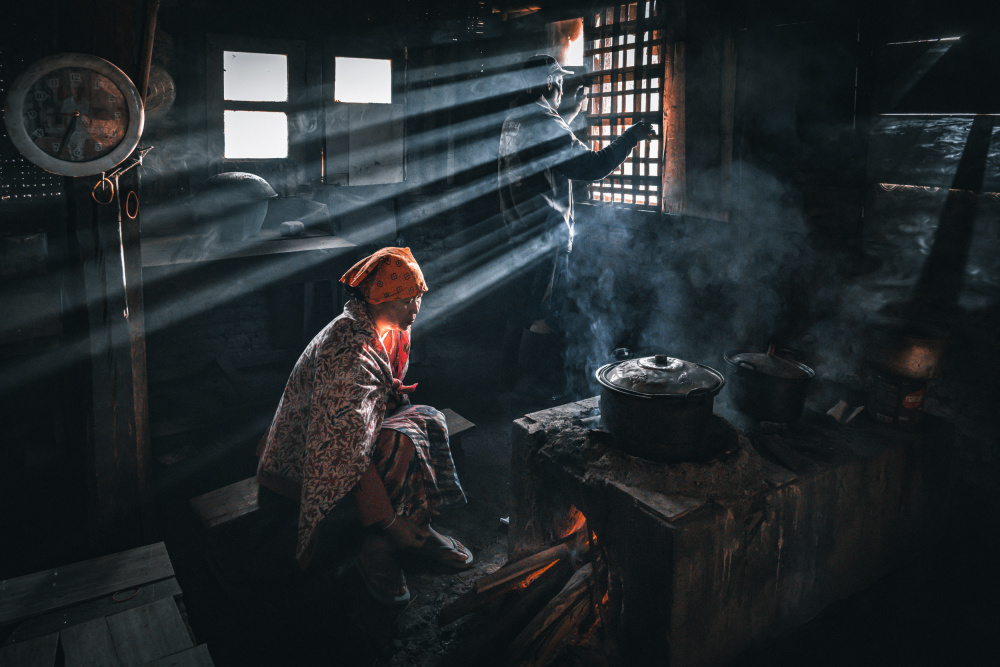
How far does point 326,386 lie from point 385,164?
5817 mm

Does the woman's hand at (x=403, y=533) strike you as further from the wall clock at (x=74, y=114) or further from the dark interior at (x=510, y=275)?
the wall clock at (x=74, y=114)

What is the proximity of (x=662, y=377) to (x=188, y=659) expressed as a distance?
247cm

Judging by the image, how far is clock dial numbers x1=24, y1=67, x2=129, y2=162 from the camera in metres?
3.12

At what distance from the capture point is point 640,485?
3145 millimetres

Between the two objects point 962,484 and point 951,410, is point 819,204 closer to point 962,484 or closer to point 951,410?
point 951,410

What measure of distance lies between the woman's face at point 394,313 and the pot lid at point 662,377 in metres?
1.36

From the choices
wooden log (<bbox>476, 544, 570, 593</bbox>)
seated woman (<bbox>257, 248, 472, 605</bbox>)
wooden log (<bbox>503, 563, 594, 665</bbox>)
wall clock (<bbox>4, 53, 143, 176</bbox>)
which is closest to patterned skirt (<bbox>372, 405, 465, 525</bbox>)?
seated woman (<bbox>257, 248, 472, 605</bbox>)

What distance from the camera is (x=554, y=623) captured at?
10.8 feet

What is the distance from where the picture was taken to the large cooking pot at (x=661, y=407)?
3.10 metres

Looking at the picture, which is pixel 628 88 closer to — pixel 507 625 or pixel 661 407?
pixel 661 407

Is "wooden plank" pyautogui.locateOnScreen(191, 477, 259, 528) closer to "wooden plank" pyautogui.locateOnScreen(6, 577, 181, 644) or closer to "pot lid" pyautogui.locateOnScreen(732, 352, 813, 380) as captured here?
"wooden plank" pyautogui.locateOnScreen(6, 577, 181, 644)

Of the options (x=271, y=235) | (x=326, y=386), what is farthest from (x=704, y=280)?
(x=271, y=235)

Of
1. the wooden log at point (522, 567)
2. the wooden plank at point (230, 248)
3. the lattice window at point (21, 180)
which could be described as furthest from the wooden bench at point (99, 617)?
the wooden plank at point (230, 248)

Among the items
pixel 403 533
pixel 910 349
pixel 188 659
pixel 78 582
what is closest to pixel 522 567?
pixel 403 533
